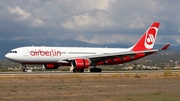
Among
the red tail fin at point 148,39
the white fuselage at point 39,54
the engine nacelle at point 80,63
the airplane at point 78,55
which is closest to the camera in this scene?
the engine nacelle at point 80,63

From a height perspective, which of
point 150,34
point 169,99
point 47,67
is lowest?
point 169,99

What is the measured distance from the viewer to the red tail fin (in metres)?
71.5

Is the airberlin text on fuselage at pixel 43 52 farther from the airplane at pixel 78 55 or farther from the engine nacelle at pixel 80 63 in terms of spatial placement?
the engine nacelle at pixel 80 63

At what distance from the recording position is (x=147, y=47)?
2832 inches

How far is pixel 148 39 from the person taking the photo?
72000 mm

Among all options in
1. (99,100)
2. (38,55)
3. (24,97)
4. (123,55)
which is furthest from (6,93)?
(123,55)

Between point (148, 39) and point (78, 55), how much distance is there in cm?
1366

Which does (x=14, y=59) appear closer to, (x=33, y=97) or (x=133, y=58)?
(x=133, y=58)

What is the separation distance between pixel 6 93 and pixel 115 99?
8008 millimetres

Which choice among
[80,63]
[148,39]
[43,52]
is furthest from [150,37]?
[43,52]

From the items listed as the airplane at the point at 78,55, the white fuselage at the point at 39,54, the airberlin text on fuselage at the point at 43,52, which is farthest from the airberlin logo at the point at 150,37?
the airberlin text on fuselage at the point at 43,52

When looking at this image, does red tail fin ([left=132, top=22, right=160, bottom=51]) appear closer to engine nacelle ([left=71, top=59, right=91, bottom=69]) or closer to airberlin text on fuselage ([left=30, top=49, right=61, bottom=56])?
engine nacelle ([left=71, top=59, right=91, bottom=69])

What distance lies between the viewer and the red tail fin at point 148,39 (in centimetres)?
7150

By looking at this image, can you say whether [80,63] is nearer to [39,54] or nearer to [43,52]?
[43,52]
